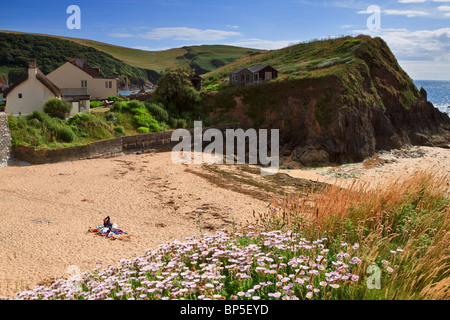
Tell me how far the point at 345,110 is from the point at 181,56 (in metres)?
128

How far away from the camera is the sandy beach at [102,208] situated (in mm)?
11779

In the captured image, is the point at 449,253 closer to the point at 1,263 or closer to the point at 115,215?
the point at 1,263

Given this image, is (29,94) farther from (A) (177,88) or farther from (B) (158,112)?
(A) (177,88)

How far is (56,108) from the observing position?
28641mm

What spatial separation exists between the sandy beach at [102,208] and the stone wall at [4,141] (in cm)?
93

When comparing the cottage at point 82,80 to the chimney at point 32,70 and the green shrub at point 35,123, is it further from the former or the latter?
the green shrub at point 35,123

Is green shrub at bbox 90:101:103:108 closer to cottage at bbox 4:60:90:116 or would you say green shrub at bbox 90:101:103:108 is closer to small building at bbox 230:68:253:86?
cottage at bbox 4:60:90:116

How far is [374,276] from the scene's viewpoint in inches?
202

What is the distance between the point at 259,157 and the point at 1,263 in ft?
78.8

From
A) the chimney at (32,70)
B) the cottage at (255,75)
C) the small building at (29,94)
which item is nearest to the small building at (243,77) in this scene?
the cottage at (255,75)

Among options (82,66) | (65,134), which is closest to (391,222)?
(65,134)

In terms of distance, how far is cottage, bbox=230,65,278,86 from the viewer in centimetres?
4256

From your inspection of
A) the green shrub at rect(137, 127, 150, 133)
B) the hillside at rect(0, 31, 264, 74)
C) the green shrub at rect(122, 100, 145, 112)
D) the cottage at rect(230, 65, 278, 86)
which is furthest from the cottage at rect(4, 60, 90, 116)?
the hillside at rect(0, 31, 264, 74)

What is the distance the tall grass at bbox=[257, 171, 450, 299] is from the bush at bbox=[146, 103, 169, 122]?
28.7 metres
